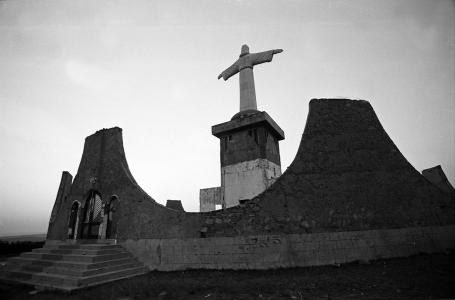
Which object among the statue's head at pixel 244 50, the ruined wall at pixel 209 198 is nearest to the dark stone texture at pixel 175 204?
the ruined wall at pixel 209 198

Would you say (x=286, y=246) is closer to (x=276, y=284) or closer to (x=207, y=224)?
(x=276, y=284)

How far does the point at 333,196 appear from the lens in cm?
793

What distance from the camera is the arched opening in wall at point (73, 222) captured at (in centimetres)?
1159

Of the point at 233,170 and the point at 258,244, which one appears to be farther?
the point at 233,170

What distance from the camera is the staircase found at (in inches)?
270

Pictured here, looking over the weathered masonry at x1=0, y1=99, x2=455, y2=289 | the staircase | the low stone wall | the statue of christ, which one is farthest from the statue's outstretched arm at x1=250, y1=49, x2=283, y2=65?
the staircase

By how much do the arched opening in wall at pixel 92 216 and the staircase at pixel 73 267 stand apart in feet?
4.73

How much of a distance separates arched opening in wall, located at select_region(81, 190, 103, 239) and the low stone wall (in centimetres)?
587

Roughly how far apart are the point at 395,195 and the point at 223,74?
13618 mm

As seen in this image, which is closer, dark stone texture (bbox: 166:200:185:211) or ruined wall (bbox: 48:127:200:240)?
ruined wall (bbox: 48:127:200:240)

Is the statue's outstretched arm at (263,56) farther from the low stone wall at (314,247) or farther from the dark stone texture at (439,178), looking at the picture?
the low stone wall at (314,247)

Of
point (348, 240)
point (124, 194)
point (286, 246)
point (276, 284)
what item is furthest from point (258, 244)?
point (124, 194)

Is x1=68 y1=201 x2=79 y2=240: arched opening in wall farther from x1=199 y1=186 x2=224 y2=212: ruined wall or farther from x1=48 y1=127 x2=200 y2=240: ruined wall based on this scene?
x1=199 y1=186 x2=224 y2=212: ruined wall

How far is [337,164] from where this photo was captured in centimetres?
836
